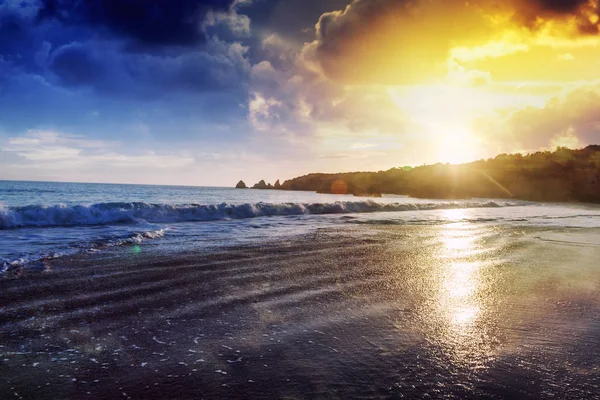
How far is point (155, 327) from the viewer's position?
148 inches

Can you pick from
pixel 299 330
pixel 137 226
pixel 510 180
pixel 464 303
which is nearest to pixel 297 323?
pixel 299 330

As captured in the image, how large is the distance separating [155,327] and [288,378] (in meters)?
1.74

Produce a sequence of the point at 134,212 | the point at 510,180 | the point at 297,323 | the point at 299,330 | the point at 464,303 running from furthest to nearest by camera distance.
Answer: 1. the point at 510,180
2. the point at 134,212
3. the point at 464,303
4. the point at 297,323
5. the point at 299,330

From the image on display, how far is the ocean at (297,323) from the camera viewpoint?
2.66m

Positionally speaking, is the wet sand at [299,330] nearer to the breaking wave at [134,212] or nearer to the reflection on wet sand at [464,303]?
the reflection on wet sand at [464,303]

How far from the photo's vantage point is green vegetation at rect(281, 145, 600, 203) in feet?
156

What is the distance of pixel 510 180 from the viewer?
55031 millimetres

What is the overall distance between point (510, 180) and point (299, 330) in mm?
60313

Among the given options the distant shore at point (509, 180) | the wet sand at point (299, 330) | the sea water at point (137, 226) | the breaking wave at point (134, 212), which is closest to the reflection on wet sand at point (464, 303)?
the wet sand at point (299, 330)

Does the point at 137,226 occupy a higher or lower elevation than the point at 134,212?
lower

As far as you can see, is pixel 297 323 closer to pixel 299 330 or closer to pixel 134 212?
pixel 299 330

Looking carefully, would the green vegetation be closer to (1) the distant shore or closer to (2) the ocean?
(1) the distant shore

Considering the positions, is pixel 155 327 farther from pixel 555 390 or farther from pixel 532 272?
pixel 532 272

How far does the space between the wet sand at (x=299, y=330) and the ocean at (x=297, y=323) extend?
0.02 m
